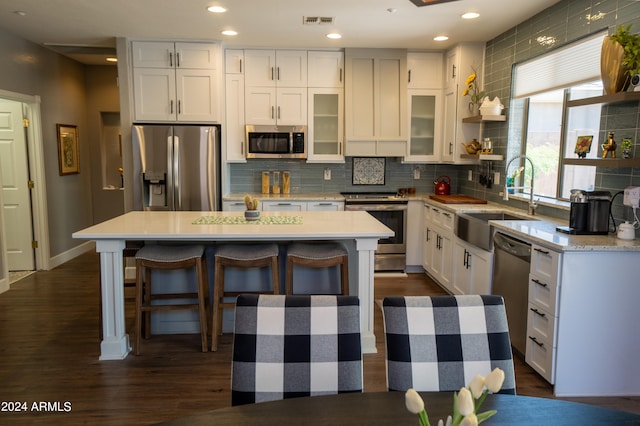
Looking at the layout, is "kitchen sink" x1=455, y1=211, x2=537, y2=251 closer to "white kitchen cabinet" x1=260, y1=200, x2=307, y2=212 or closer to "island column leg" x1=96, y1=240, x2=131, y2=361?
"white kitchen cabinet" x1=260, y1=200, x2=307, y2=212

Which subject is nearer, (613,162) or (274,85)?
(613,162)

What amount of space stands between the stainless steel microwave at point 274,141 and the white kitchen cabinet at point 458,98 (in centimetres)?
166

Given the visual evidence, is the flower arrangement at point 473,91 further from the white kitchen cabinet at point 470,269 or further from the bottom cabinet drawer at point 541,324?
the bottom cabinet drawer at point 541,324

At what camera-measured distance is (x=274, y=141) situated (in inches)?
207

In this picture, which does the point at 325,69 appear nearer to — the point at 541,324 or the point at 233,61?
the point at 233,61

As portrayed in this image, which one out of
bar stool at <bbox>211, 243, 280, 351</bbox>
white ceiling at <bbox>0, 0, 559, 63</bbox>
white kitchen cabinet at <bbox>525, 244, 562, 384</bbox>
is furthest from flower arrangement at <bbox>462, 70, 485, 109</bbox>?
bar stool at <bbox>211, 243, 280, 351</bbox>

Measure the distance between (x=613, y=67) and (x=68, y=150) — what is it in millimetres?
5988

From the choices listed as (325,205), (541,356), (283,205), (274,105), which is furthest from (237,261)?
(274,105)

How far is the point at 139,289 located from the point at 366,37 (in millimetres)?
3311

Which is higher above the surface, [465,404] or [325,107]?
[325,107]

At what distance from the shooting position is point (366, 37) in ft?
15.5

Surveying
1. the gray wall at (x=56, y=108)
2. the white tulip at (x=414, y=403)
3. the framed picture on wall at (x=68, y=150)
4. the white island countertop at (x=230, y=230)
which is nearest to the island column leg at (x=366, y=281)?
the white island countertop at (x=230, y=230)

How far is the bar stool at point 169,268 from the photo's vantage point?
9.97 feet

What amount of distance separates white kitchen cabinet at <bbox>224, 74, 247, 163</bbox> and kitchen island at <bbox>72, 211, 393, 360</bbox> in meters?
2.05
